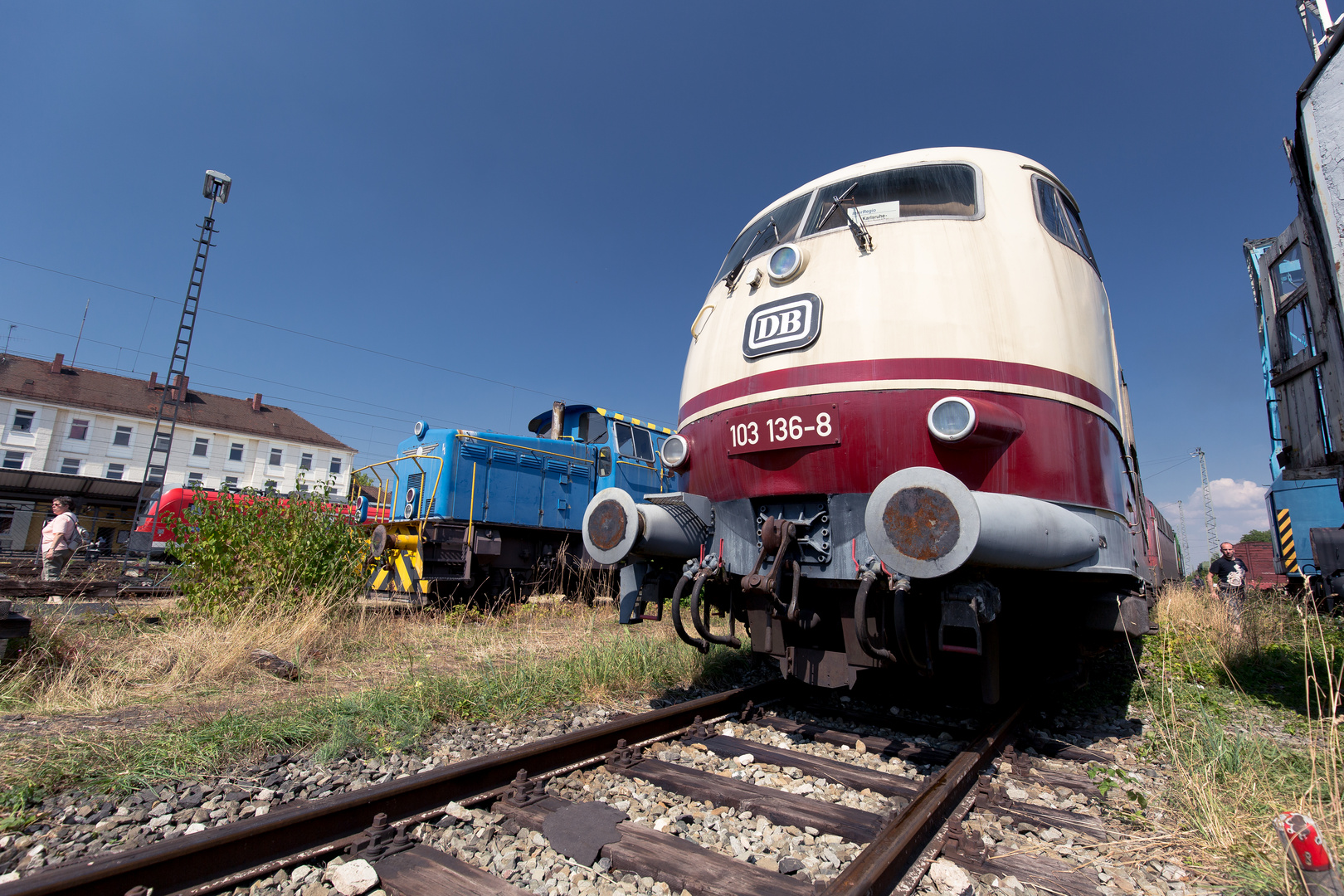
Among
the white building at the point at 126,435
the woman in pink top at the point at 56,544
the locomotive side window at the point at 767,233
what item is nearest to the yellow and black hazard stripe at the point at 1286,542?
the locomotive side window at the point at 767,233

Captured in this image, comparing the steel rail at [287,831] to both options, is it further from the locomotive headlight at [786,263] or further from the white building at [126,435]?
the white building at [126,435]

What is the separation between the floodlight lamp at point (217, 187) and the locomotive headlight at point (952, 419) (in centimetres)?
1627

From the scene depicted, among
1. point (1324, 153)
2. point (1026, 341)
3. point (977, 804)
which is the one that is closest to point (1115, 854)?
point (977, 804)

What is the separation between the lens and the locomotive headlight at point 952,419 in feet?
10.1

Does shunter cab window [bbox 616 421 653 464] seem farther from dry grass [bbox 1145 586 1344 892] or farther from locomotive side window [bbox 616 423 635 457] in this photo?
dry grass [bbox 1145 586 1344 892]

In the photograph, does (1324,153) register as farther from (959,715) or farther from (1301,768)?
(959,715)

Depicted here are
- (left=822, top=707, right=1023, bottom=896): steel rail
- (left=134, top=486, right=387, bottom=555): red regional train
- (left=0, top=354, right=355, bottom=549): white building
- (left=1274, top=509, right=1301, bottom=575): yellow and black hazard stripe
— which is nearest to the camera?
(left=822, top=707, right=1023, bottom=896): steel rail

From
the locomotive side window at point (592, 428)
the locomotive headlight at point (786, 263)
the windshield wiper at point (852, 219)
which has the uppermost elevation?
the locomotive side window at point (592, 428)

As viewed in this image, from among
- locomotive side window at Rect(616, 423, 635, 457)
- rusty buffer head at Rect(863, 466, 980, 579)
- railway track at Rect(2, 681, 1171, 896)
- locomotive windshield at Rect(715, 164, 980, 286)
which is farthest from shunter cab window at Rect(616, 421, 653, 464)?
rusty buffer head at Rect(863, 466, 980, 579)

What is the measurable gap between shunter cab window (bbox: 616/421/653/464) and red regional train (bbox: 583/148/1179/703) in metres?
6.96

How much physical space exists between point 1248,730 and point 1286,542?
39.1ft

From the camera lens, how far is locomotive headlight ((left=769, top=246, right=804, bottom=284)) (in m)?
3.85

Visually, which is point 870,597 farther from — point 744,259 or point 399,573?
point 399,573

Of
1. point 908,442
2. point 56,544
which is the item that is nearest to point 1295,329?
point 908,442
